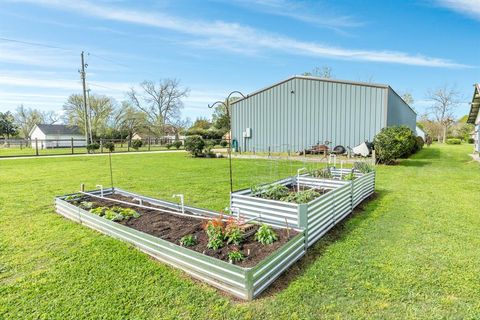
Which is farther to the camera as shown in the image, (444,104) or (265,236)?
(444,104)

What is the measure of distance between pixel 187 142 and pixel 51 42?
1416 cm

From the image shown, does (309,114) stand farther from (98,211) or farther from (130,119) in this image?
(130,119)

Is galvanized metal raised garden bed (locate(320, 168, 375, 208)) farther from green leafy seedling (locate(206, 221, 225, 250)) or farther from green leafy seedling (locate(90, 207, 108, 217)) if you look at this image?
green leafy seedling (locate(90, 207, 108, 217))

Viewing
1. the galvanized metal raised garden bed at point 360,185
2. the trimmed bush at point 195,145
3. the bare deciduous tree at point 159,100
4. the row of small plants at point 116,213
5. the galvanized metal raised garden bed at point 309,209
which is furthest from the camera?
the bare deciduous tree at point 159,100

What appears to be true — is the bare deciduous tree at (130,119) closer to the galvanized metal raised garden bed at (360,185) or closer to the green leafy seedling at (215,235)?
the galvanized metal raised garden bed at (360,185)

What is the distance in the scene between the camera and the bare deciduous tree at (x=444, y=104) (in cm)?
3741

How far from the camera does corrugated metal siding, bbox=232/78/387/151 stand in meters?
13.2

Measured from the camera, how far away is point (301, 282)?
2404 millimetres

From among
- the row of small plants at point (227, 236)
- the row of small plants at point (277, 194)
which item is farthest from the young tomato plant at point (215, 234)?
the row of small plants at point (277, 194)

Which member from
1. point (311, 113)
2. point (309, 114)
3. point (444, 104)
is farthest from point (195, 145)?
point (444, 104)

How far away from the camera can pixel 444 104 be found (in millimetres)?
38250

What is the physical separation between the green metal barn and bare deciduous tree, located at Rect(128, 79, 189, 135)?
23.2 m

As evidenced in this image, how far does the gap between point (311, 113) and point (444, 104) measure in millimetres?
34548

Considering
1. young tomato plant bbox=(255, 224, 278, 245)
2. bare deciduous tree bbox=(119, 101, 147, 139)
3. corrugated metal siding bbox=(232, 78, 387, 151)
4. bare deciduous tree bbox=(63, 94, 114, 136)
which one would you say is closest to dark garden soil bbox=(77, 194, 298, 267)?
young tomato plant bbox=(255, 224, 278, 245)
